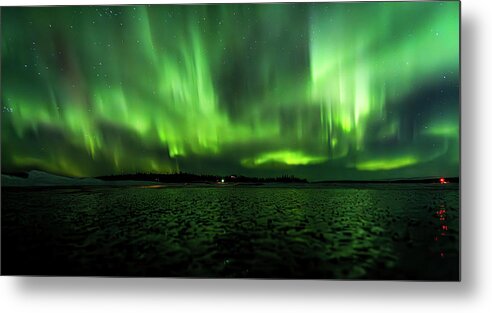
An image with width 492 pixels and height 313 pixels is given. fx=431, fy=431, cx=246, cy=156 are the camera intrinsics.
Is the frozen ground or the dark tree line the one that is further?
the dark tree line

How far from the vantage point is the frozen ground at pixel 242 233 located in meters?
3.19

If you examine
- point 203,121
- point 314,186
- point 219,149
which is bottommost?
point 314,186

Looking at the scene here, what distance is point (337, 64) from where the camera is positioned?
129 inches

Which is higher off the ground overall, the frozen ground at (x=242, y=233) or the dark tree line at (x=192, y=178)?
the dark tree line at (x=192, y=178)

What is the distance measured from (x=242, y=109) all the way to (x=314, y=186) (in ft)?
2.72

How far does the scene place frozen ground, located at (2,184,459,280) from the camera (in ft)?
10.5

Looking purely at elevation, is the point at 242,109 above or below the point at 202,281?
above

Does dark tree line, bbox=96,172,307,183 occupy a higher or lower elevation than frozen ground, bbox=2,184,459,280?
higher

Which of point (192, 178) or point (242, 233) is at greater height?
point (192, 178)

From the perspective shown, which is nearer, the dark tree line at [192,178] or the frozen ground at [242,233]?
the frozen ground at [242,233]

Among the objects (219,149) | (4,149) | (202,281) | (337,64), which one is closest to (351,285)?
(202,281)

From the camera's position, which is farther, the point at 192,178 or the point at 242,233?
the point at 192,178

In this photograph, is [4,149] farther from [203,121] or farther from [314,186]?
[314,186]

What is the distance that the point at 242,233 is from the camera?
10.8 ft
